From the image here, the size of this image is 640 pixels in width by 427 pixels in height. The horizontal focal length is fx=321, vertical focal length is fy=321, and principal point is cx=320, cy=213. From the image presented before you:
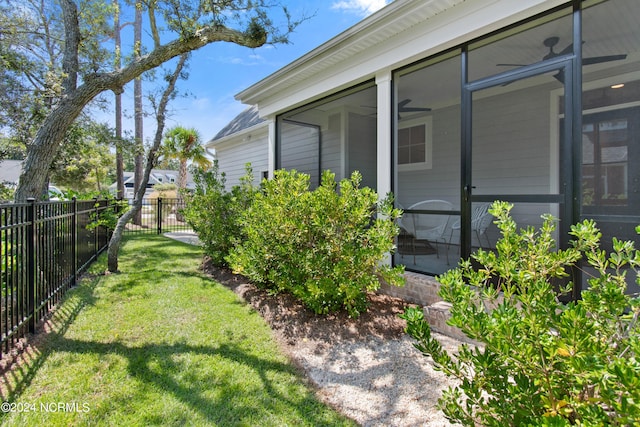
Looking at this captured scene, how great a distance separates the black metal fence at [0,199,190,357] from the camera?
280 cm

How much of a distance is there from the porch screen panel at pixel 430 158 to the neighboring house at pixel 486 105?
30 millimetres

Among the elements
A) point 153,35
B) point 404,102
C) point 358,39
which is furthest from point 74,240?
point 404,102

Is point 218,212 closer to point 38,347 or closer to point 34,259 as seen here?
point 34,259

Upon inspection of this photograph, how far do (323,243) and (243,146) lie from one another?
320 inches

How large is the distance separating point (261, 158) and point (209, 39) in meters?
5.20

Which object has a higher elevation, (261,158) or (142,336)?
(261,158)

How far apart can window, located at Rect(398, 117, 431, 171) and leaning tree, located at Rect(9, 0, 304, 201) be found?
373 cm

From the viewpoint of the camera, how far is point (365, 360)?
296 centimetres

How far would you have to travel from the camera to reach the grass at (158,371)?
2.15 m

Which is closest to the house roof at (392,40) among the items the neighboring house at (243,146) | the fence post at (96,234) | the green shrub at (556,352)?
the green shrub at (556,352)

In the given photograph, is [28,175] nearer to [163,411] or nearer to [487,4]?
[163,411]

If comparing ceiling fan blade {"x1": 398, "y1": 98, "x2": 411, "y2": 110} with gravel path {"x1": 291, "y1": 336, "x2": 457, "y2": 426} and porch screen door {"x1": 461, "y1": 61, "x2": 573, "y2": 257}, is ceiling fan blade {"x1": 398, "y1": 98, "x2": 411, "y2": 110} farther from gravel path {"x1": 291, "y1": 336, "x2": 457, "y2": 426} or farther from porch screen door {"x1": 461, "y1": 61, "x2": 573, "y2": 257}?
gravel path {"x1": 291, "y1": 336, "x2": 457, "y2": 426}

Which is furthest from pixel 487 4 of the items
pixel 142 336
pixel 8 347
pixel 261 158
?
pixel 261 158

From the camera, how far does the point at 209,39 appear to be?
4.87m
